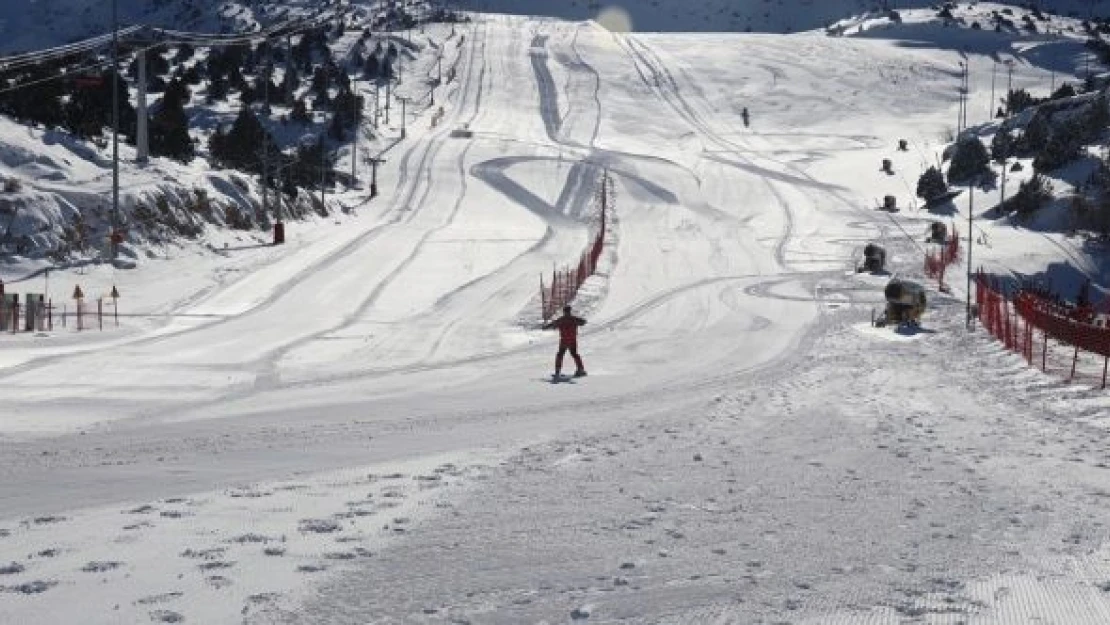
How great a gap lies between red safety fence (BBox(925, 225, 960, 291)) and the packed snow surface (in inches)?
29.6

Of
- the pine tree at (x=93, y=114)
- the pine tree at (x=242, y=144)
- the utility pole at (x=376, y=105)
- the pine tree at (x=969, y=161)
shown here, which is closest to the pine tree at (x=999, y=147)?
the pine tree at (x=969, y=161)

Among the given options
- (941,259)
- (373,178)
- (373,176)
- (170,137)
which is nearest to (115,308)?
(170,137)

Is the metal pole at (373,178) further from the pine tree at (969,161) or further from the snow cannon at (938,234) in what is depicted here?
the pine tree at (969,161)

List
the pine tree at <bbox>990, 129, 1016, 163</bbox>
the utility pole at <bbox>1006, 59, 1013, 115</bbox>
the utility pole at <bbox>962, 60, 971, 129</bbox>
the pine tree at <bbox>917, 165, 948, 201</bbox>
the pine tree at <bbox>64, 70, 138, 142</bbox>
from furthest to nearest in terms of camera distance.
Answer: the utility pole at <bbox>962, 60, 971, 129</bbox> < the utility pole at <bbox>1006, 59, 1013, 115</bbox> < the pine tree at <bbox>990, 129, 1016, 163</bbox> < the pine tree at <bbox>917, 165, 948, 201</bbox> < the pine tree at <bbox>64, 70, 138, 142</bbox>

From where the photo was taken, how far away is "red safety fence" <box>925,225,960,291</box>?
129ft

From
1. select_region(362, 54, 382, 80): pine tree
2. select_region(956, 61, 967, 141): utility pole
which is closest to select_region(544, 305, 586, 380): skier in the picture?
select_region(956, 61, 967, 141): utility pole

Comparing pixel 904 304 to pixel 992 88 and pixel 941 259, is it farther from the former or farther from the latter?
pixel 992 88

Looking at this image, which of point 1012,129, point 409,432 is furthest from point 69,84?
point 1012,129

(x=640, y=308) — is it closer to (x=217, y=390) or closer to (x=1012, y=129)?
(x=217, y=390)

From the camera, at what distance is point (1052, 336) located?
71.8 feet

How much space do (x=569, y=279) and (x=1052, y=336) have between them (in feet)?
48.4

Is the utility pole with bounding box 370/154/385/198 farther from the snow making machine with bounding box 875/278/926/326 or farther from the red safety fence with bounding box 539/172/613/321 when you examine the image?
the snow making machine with bounding box 875/278/926/326

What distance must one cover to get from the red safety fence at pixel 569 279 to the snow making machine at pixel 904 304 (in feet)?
26.4

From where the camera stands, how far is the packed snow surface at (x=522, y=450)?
6918 millimetres
